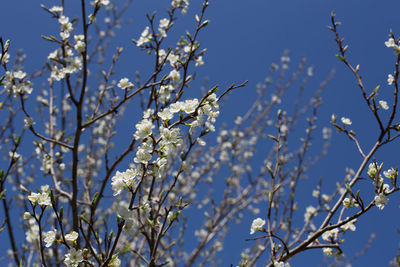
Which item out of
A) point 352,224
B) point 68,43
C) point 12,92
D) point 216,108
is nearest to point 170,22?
point 68,43

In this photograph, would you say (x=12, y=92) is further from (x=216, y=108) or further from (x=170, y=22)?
(x=216, y=108)

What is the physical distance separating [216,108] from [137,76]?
272 centimetres

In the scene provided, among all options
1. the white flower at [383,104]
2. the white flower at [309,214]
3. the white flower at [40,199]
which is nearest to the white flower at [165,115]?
the white flower at [40,199]

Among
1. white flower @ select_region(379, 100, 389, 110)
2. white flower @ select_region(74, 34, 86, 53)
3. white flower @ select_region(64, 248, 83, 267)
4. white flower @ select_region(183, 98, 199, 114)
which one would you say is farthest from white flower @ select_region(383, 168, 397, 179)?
white flower @ select_region(74, 34, 86, 53)

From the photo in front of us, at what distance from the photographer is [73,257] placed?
1671 millimetres

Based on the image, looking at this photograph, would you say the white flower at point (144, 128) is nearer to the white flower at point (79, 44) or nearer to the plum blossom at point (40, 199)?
the plum blossom at point (40, 199)

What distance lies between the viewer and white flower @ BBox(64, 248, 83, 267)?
166 cm

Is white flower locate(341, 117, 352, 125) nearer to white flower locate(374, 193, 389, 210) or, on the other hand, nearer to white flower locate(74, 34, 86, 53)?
white flower locate(374, 193, 389, 210)

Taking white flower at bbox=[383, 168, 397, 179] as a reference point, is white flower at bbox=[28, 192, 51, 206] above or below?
above

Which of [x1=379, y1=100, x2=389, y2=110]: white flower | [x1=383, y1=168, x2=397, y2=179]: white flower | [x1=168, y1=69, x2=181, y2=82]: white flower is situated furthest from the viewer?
[x1=168, y1=69, x2=181, y2=82]: white flower

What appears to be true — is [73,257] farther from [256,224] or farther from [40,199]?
[256,224]

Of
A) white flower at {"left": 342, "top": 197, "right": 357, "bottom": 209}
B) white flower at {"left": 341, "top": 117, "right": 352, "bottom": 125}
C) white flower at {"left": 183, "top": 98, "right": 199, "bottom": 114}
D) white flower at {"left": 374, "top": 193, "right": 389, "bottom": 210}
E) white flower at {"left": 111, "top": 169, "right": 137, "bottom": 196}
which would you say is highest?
white flower at {"left": 341, "top": 117, "right": 352, "bottom": 125}

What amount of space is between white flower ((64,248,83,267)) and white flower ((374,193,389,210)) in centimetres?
160

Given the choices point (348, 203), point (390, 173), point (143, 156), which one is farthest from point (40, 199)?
point (390, 173)
